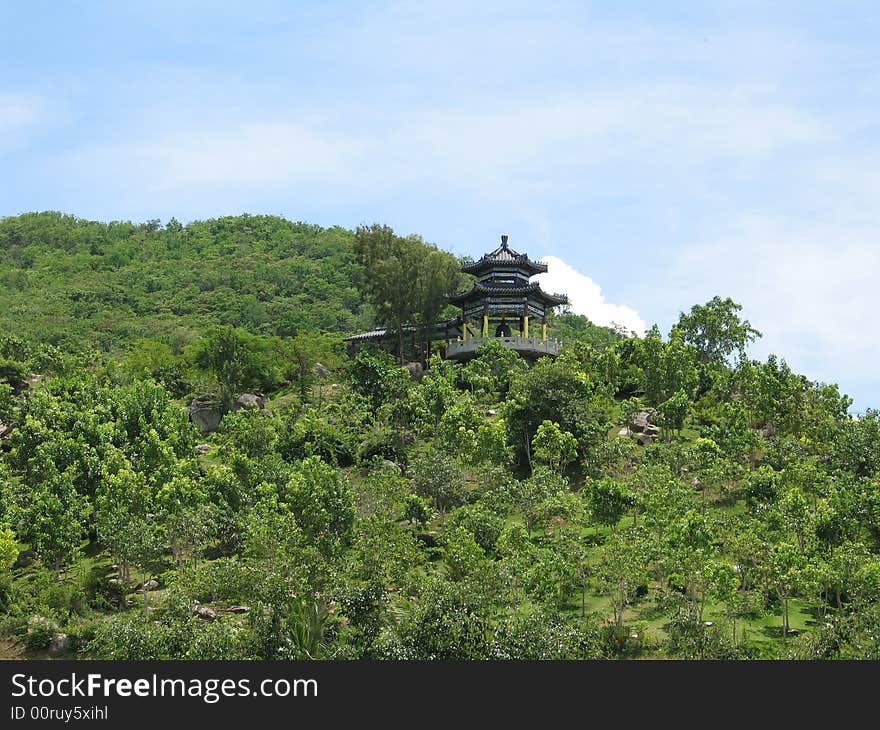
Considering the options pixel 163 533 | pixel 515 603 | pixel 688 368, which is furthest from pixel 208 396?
pixel 515 603

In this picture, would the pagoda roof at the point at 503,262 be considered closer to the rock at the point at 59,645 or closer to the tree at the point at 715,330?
the tree at the point at 715,330

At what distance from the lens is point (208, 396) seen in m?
60.2

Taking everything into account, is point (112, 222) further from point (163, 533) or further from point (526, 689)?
point (526, 689)

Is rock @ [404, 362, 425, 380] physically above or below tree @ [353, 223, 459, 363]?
below

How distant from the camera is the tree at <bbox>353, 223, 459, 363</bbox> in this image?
67.3 metres

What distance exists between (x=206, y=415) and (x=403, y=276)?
609 inches

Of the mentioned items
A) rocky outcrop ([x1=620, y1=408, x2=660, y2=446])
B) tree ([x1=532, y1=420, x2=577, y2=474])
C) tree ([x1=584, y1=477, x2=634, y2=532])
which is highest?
rocky outcrop ([x1=620, y1=408, x2=660, y2=446])

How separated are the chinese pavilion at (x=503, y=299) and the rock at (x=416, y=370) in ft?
6.72

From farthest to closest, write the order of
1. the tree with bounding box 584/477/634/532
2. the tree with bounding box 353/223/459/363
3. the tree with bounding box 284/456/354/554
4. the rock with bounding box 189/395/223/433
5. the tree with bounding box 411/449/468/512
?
the tree with bounding box 353/223/459/363 → the rock with bounding box 189/395/223/433 → the tree with bounding box 411/449/468/512 → the tree with bounding box 584/477/634/532 → the tree with bounding box 284/456/354/554

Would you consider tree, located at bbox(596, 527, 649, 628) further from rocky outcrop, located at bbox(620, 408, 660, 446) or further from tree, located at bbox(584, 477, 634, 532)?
rocky outcrop, located at bbox(620, 408, 660, 446)

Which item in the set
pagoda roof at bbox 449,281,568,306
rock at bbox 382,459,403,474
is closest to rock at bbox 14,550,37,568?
rock at bbox 382,459,403,474

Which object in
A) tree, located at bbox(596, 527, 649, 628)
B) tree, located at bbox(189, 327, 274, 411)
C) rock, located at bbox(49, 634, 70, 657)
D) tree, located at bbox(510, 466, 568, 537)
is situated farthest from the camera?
tree, located at bbox(189, 327, 274, 411)

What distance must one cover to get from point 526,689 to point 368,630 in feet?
24.0

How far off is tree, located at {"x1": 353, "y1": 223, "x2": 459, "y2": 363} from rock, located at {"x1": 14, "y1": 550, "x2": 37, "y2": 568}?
98.3 ft
